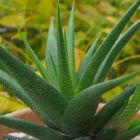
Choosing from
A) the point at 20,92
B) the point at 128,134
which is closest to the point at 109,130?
the point at 128,134

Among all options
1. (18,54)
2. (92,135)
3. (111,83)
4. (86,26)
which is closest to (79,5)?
(86,26)

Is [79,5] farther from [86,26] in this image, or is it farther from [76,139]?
[76,139]

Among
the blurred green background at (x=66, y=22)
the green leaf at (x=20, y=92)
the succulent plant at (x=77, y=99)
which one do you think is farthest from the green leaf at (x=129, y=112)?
the blurred green background at (x=66, y=22)

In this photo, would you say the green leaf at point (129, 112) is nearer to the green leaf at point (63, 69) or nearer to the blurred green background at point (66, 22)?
the green leaf at point (63, 69)

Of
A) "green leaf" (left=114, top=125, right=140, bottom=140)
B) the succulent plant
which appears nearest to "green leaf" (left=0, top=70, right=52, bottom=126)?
the succulent plant

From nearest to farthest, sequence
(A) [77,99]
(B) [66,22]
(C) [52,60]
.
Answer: (A) [77,99] → (C) [52,60] → (B) [66,22]

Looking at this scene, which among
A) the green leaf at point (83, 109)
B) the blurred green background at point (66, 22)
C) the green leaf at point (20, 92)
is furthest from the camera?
the blurred green background at point (66, 22)

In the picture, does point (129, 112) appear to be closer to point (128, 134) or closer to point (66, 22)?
point (128, 134)
